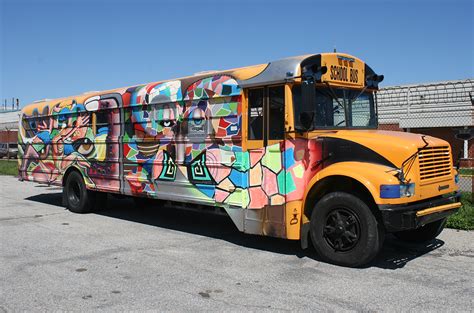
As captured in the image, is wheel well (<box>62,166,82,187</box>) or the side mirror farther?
wheel well (<box>62,166,82,187</box>)

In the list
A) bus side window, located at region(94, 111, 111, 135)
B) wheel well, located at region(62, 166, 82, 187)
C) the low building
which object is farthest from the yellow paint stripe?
the low building

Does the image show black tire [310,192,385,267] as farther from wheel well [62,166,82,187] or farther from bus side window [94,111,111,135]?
wheel well [62,166,82,187]

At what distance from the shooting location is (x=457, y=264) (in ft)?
20.2

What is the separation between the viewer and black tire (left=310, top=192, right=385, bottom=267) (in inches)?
221

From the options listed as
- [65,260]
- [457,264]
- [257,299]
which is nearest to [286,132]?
[257,299]

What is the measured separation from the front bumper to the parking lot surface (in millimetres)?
633

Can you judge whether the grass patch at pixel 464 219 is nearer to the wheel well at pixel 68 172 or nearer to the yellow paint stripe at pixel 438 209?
the yellow paint stripe at pixel 438 209

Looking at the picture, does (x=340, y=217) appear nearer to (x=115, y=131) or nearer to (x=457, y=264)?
(x=457, y=264)

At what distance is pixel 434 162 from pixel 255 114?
248 centimetres

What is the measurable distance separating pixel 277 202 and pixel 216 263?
1.18 m

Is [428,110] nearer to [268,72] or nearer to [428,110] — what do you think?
[428,110]

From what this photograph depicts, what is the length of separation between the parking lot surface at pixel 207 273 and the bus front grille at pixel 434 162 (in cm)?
119

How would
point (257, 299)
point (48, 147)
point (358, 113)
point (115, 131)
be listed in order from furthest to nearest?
point (48, 147), point (115, 131), point (358, 113), point (257, 299)

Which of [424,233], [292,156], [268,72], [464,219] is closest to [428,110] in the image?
[464,219]
